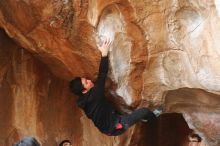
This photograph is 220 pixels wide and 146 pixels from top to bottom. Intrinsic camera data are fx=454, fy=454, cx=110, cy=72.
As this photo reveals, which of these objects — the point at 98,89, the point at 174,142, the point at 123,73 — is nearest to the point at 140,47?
the point at 123,73

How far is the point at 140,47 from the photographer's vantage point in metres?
3.29

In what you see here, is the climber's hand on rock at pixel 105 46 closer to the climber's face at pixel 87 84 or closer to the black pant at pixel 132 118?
the climber's face at pixel 87 84

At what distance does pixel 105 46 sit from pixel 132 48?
220 mm

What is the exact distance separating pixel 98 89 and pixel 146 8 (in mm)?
650

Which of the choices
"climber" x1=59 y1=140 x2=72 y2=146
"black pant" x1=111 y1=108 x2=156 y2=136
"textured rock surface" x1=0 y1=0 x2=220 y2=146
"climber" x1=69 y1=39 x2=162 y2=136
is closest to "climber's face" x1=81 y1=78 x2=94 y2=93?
"climber" x1=69 y1=39 x2=162 y2=136

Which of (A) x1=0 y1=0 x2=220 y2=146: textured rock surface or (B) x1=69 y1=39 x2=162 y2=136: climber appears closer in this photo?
(A) x1=0 y1=0 x2=220 y2=146: textured rock surface

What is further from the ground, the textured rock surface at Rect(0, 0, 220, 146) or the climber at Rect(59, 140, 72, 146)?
the textured rock surface at Rect(0, 0, 220, 146)

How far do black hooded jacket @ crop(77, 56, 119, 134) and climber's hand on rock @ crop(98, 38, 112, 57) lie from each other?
0.16ft

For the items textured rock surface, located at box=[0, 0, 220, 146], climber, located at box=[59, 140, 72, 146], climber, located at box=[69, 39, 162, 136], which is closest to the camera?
textured rock surface, located at box=[0, 0, 220, 146]

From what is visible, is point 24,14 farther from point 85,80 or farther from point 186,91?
point 186,91

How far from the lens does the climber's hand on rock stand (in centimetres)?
317

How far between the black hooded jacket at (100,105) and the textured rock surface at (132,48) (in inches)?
9.4

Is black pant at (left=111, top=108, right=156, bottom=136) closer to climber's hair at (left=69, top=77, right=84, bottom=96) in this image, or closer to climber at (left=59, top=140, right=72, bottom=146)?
climber's hair at (left=69, top=77, right=84, bottom=96)

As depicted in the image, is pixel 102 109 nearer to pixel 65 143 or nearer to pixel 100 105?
pixel 100 105
